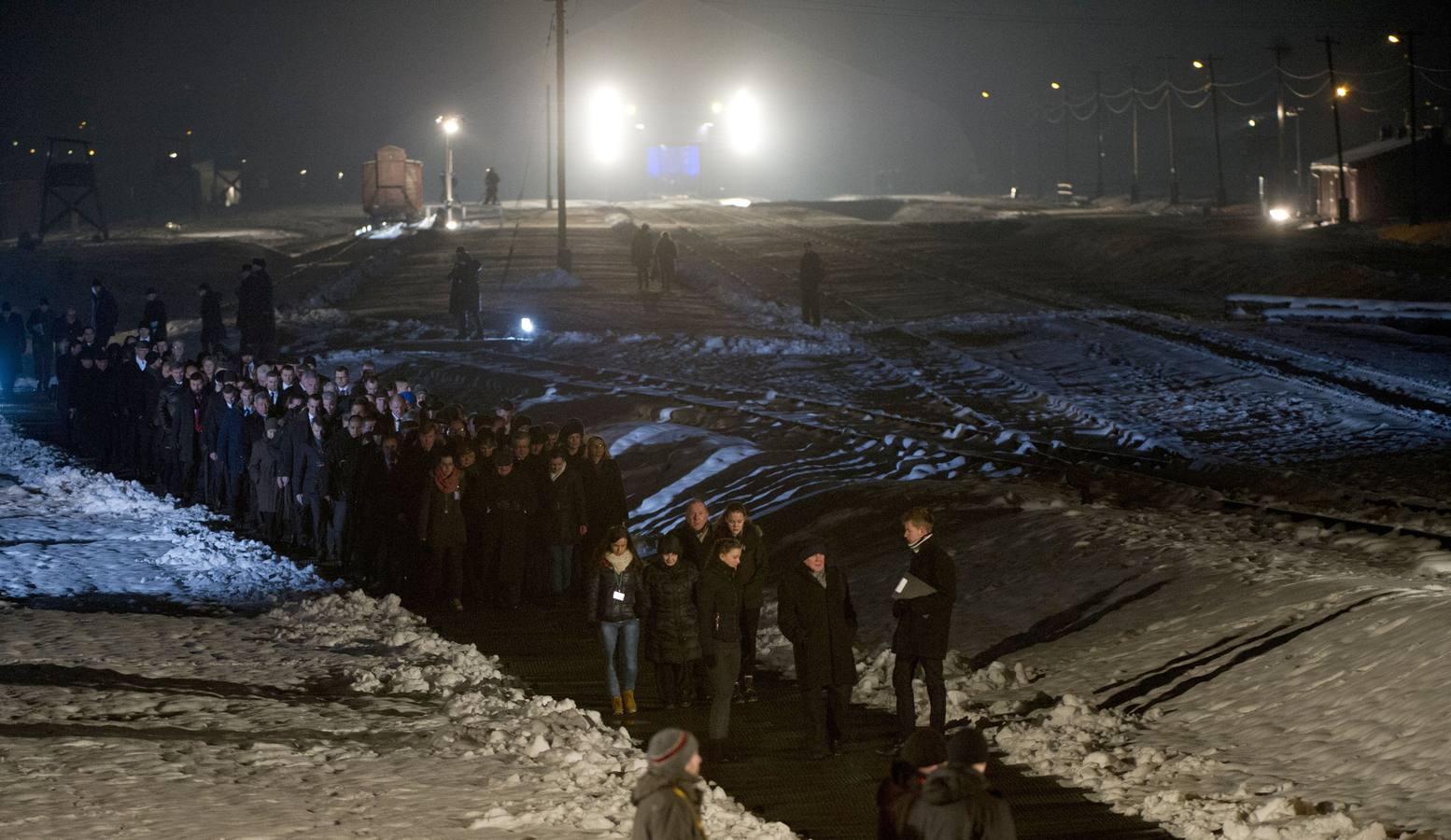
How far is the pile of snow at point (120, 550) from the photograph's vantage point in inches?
628

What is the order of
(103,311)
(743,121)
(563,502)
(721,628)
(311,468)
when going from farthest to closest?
(743,121) → (103,311) → (311,468) → (563,502) → (721,628)

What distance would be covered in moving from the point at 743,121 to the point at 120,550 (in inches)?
4498

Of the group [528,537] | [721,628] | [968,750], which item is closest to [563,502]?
[528,537]

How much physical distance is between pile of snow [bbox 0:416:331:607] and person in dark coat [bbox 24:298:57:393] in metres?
10.0

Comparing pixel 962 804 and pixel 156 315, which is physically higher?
pixel 156 315

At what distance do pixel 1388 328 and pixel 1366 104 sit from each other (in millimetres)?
74751

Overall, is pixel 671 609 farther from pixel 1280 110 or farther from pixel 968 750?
pixel 1280 110

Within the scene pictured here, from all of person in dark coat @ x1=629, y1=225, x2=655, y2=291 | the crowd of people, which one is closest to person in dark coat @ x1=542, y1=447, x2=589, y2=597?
the crowd of people

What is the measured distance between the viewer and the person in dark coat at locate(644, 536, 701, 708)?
10.7m

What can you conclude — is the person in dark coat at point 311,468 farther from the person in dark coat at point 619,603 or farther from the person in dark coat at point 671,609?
the person in dark coat at point 671,609

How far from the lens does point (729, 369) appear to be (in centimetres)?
2834

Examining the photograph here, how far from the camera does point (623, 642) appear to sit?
35.4ft

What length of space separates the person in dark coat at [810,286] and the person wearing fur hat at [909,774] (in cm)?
2770

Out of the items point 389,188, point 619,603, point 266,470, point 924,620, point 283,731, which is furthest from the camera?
point 389,188
